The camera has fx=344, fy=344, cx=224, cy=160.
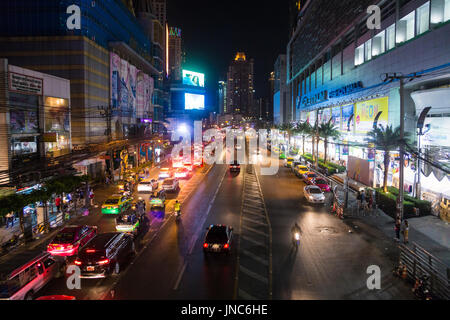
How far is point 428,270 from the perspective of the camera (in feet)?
44.6

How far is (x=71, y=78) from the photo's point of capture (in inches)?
1641

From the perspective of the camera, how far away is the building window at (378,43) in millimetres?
39531

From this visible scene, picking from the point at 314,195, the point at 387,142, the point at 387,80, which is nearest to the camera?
the point at 314,195

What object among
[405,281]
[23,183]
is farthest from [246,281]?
[23,183]

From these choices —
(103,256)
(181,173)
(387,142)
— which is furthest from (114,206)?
(387,142)

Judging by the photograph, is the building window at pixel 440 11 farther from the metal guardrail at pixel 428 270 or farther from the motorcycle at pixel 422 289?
the motorcycle at pixel 422 289

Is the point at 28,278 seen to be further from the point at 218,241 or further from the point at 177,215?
the point at 177,215

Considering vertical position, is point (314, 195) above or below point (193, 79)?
below

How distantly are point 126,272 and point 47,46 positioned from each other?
36.8 meters

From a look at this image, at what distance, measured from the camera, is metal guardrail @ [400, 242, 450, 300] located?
42.3 feet

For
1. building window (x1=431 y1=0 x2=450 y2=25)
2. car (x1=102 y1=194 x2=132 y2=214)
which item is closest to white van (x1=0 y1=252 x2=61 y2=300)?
car (x1=102 y1=194 x2=132 y2=214)

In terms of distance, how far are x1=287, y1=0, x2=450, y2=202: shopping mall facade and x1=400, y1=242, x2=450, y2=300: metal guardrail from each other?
6.21m

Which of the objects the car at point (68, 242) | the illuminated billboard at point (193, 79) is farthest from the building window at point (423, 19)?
the illuminated billboard at point (193, 79)

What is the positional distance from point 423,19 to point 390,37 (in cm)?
754
